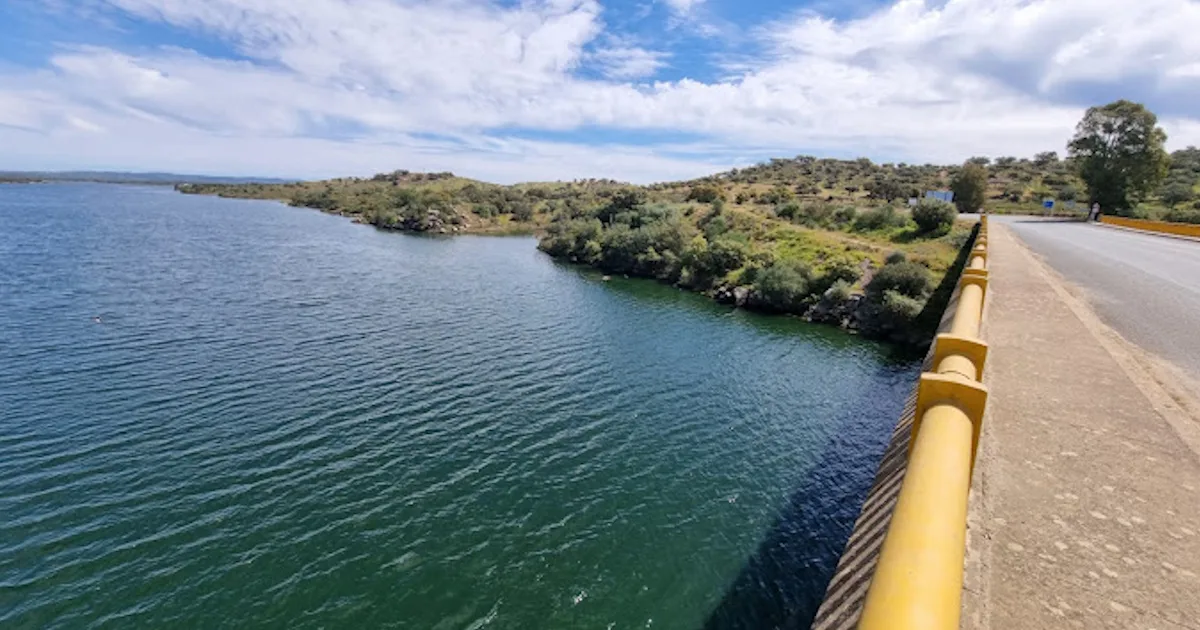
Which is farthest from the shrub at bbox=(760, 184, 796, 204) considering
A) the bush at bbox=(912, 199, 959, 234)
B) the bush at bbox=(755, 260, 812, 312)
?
the bush at bbox=(755, 260, 812, 312)

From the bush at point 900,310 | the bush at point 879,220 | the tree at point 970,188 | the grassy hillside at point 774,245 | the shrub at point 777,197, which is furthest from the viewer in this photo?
the shrub at point 777,197

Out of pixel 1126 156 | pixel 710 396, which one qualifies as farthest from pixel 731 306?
pixel 1126 156

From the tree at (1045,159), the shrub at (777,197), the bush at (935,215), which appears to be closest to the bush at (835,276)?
the bush at (935,215)

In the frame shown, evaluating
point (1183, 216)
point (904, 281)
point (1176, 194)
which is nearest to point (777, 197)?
point (1176, 194)

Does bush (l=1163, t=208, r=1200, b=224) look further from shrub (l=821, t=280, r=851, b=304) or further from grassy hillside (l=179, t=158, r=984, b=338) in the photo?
shrub (l=821, t=280, r=851, b=304)

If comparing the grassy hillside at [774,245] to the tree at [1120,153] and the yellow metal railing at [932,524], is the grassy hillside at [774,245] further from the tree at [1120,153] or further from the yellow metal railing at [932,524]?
the yellow metal railing at [932,524]
